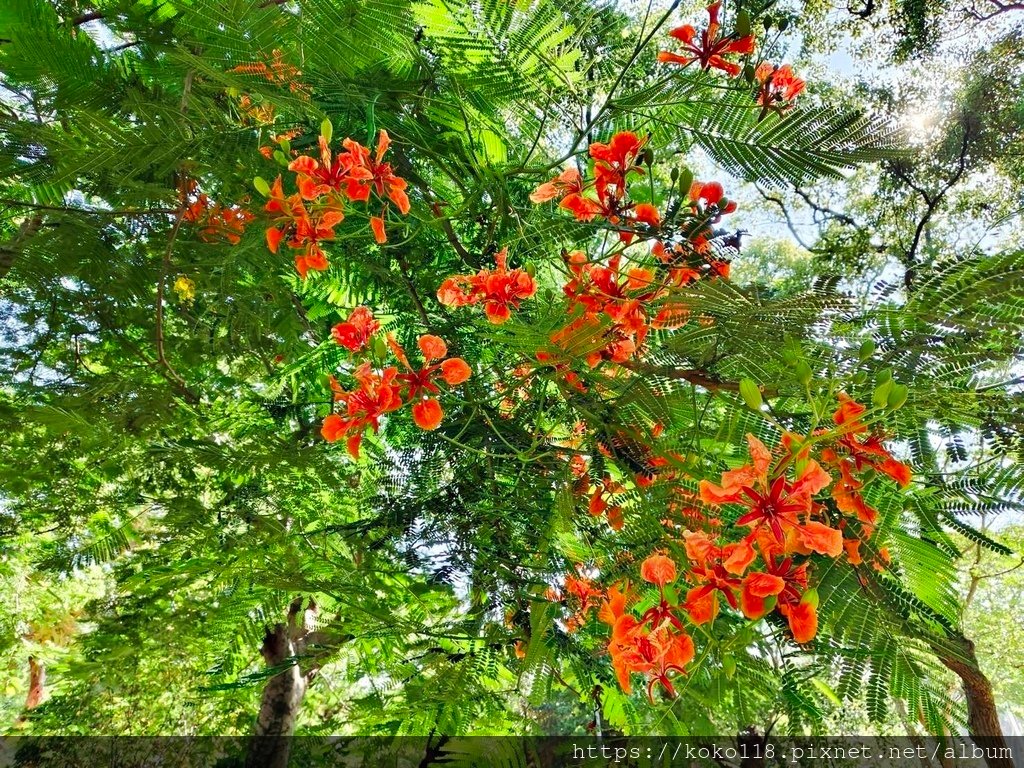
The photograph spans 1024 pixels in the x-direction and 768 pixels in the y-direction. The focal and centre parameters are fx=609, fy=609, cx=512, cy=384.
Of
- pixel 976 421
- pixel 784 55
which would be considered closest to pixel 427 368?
pixel 976 421

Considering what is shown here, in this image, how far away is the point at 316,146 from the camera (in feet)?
4.32

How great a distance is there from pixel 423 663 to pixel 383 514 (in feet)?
1.23

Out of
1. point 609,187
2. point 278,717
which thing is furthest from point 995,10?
point 278,717

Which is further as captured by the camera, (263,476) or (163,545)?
(263,476)

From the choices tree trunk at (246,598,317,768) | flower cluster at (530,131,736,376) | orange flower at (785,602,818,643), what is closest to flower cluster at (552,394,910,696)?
orange flower at (785,602,818,643)

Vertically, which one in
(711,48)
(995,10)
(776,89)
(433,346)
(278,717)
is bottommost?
(278,717)

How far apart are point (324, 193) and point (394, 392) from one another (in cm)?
41

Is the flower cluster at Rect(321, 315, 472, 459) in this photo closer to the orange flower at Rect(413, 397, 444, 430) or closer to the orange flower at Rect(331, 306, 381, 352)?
the orange flower at Rect(413, 397, 444, 430)

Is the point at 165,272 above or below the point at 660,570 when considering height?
above

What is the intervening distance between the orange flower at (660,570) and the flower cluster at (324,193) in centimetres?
77

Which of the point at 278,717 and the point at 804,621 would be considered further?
the point at 278,717

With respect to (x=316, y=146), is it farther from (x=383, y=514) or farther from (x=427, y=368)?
(x=383, y=514)

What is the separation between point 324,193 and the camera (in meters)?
1.17

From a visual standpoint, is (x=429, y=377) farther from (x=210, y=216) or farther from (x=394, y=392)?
(x=210, y=216)
